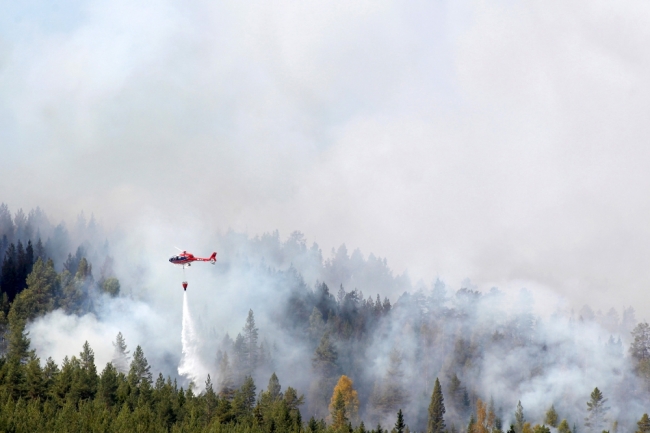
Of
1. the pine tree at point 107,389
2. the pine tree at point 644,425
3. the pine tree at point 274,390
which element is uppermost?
the pine tree at point 274,390

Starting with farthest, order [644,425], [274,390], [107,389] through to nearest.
Result: [274,390]
[644,425]
[107,389]

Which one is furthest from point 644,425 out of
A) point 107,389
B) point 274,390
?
point 107,389

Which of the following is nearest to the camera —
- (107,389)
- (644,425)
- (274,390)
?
(107,389)

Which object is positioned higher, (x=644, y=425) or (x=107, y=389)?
(x=107, y=389)

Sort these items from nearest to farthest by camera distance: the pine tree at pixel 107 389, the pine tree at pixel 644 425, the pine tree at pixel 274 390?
the pine tree at pixel 107 389, the pine tree at pixel 644 425, the pine tree at pixel 274 390

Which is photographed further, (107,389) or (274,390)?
(274,390)

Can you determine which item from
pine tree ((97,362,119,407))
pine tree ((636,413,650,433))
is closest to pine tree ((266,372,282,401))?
pine tree ((97,362,119,407))

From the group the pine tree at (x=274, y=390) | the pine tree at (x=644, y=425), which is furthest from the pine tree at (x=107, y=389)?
the pine tree at (x=644, y=425)

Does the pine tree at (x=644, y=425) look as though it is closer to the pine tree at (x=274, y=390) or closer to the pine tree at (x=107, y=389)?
the pine tree at (x=274, y=390)

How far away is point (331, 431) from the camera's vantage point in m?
153

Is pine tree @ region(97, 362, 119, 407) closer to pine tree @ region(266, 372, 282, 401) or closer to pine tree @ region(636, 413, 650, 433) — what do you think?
pine tree @ region(266, 372, 282, 401)

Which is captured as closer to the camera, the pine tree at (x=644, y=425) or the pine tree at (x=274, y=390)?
the pine tree at (x=644, y=425)

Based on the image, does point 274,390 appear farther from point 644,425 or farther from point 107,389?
point 644,425

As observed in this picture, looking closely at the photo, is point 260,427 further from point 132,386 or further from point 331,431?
point 132,386
